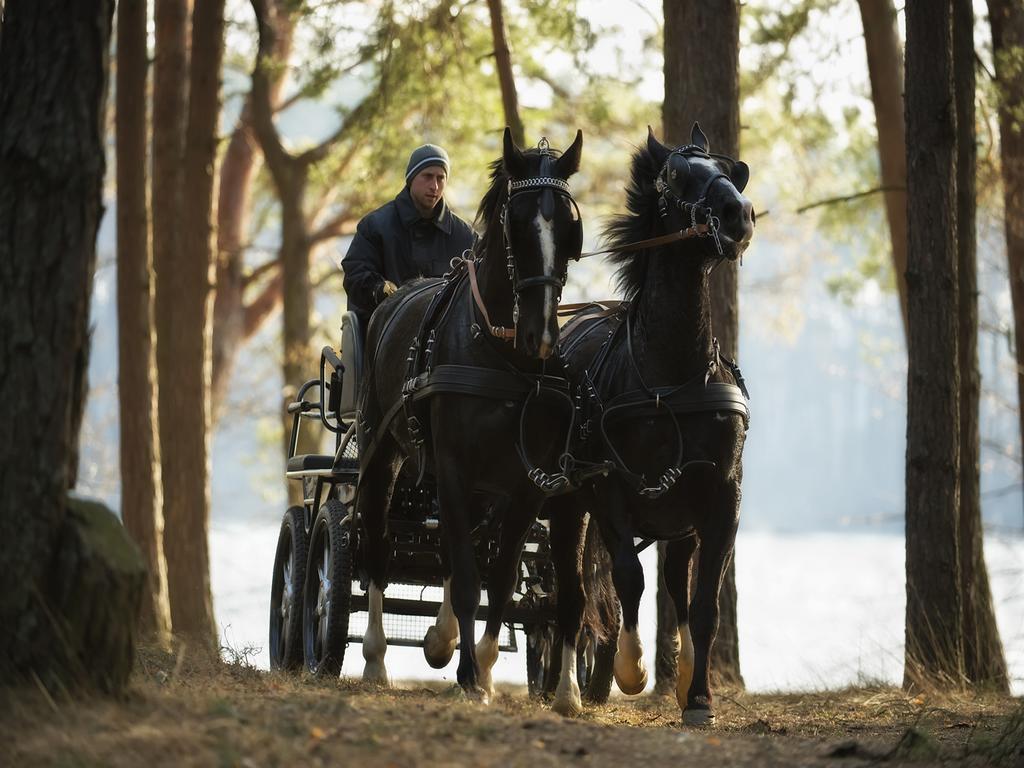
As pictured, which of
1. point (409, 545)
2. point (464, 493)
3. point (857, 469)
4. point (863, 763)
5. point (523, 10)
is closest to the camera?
point (863, 763)

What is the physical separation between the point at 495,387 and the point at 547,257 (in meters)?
0.70

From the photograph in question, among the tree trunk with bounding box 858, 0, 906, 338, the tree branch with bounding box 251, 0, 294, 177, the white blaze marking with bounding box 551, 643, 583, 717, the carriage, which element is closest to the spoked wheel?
the carriage

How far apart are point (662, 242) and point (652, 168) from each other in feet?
1.95

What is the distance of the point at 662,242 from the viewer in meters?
6.68

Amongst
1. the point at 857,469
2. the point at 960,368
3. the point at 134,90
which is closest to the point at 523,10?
the point at 134,90

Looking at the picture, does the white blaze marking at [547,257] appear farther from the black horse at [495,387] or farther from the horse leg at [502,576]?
the horse leg at [502,576]

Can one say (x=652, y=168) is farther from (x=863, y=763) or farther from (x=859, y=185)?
(x=859, y=185)

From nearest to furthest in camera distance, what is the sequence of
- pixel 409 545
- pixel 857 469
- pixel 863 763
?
pixel 863 763 → pixel 409 545 → pixel 857 469

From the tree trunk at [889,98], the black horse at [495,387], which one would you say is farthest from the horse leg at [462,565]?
the tree trunk at [889,98]

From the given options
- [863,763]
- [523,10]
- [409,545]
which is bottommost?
[863,763]

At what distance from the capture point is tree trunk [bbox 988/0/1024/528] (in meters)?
11.3

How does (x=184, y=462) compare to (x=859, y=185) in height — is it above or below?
below

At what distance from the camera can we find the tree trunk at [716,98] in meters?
9.57

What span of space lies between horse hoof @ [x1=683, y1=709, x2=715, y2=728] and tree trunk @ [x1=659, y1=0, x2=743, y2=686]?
303 cm
